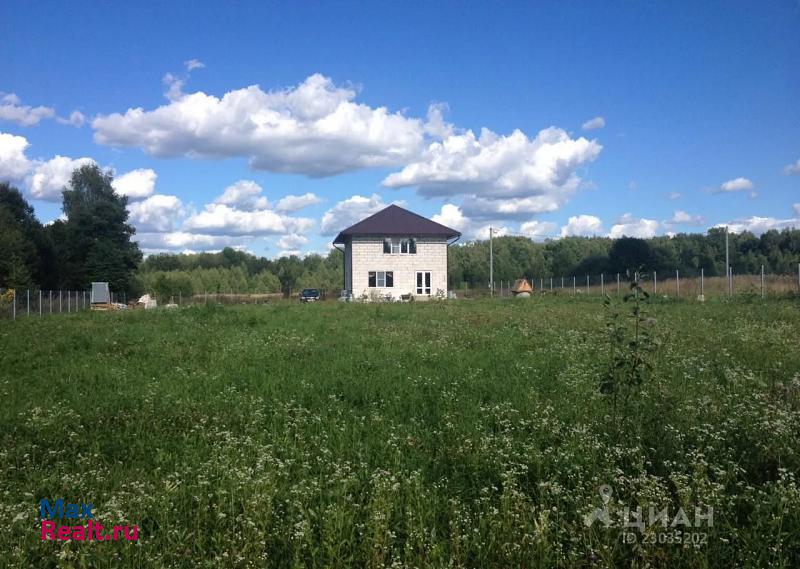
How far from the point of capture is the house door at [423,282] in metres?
40.5

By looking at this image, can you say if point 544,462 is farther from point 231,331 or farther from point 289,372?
point 231,331

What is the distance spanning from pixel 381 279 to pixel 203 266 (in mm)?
77525

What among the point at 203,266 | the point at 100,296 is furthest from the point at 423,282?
the point at 203,266

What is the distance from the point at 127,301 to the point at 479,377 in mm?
50507

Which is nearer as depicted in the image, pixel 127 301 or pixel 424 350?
pixel 424 350

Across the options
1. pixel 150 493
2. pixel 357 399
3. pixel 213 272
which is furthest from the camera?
pixel 213 272

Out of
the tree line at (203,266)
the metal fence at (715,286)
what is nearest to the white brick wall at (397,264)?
the metal fence at (715,286)

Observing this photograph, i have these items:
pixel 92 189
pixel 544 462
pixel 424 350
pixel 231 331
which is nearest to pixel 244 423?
pixel 544 462

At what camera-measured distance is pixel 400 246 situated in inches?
1599

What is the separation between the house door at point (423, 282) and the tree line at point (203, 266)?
13316 mm

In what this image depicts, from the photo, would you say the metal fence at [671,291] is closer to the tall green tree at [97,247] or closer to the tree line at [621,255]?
the tree line at [621,255]

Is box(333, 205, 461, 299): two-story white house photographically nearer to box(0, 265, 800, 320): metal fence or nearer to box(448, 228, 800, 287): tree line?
box(0, 265, 800, 320): metal fence

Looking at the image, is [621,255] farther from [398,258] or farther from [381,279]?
[381,279]

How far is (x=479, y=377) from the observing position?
8.37 meters
